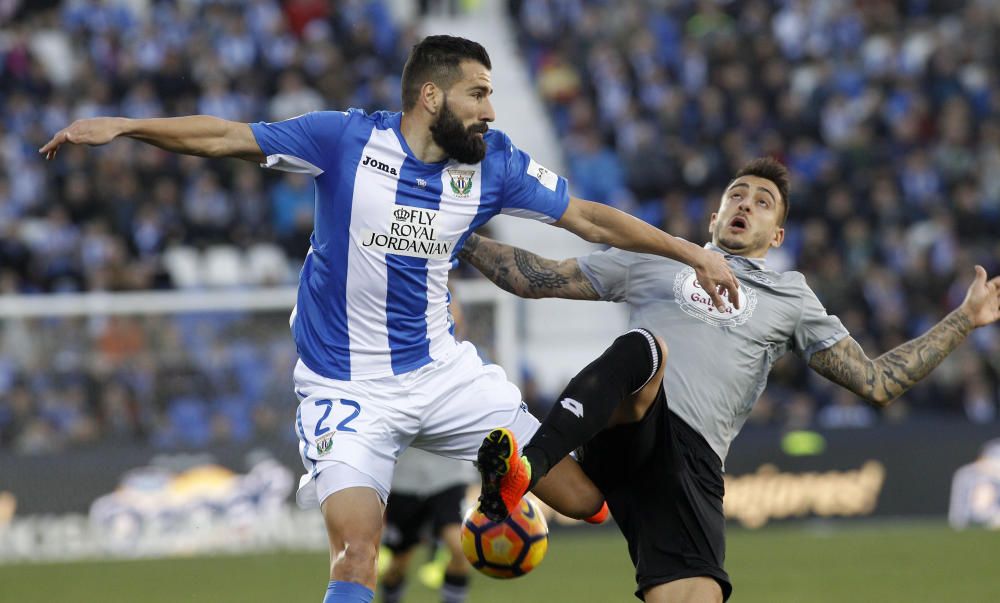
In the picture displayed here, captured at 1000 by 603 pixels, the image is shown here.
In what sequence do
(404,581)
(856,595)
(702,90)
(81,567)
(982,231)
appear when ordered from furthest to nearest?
1. (702,90)
2. (982,231)
3. (81,567)
4. (856,595)
5. (404,581)

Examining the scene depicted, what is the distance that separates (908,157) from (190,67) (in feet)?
29.9

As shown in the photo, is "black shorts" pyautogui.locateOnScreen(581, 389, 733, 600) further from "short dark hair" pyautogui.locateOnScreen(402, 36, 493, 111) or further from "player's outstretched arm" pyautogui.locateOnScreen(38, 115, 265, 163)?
"player's outstretched arm" pyautogui.locateOnScreen(38, 115, 265, 163)

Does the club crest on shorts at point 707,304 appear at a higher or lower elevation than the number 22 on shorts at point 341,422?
higher

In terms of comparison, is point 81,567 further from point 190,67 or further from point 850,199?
point 850,199

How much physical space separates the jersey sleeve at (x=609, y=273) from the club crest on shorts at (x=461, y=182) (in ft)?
2.58

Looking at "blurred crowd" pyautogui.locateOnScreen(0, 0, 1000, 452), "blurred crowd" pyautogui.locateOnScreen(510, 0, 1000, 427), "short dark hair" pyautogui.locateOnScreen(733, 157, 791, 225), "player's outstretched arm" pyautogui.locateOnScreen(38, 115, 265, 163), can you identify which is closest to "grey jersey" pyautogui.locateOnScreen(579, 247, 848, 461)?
"short dark hair" pyautogui.locateOnScreen(733, 157, 791, 225)

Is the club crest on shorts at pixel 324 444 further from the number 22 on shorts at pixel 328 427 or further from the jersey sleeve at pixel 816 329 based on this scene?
the jersey sleeve at pixel 816 329

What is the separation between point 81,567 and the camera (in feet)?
42.8

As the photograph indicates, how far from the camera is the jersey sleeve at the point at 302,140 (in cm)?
616

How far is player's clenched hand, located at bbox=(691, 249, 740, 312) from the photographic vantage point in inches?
241

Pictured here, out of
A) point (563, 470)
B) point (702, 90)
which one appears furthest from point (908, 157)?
point (563, 470)

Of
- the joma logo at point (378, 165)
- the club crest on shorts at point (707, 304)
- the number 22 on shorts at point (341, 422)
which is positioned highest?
the joma logo at point (378, 165)

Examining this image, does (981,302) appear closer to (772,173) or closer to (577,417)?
(772,173)

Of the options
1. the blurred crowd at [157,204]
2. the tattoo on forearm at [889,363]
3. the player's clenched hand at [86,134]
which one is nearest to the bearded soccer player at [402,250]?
the player's clenched hand at [86,134]
